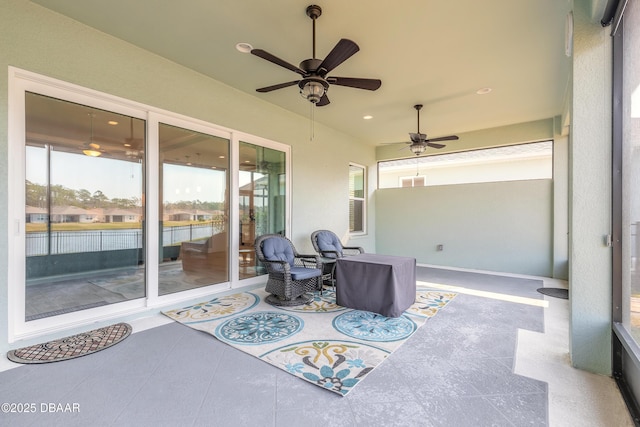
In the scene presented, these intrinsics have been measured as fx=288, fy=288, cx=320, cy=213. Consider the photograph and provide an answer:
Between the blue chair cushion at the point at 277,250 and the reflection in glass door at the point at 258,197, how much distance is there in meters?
0.52

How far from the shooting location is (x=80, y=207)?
312 centimetres

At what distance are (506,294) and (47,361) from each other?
558 centimetres

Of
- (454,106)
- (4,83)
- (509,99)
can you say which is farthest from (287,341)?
(509,99)

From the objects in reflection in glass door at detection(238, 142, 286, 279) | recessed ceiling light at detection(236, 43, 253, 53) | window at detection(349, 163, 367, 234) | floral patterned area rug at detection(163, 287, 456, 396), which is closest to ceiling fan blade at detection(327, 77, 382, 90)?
recessed ceiling light at detection(236, 43, 253, 53)

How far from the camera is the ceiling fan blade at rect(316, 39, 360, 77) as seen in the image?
7.66ft

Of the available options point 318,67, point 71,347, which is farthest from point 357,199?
point 71,347

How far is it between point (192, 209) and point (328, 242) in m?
2.50

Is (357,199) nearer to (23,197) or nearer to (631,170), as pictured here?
(631,170)

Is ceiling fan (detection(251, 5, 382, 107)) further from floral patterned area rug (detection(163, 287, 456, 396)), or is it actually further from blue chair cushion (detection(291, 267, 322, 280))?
floral patterned area rug (detection(163, 287, 456, 396))

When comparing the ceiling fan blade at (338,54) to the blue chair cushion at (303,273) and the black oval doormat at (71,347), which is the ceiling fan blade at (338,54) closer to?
the blue chair cushion at (303,273)

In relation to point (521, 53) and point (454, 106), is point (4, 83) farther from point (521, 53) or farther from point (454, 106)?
point (454, 106)

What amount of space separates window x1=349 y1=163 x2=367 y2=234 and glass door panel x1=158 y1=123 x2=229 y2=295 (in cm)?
359

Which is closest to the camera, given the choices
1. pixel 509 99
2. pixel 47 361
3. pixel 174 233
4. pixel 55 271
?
pixel 47 361

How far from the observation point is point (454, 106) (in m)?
5.03
